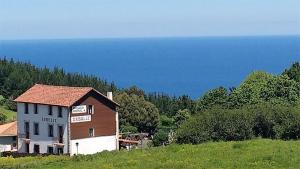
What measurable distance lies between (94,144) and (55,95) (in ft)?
17.4

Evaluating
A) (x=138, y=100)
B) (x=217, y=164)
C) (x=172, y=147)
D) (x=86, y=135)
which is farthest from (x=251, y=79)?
(x=217, y=164)

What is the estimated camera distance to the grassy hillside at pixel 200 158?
905 inches

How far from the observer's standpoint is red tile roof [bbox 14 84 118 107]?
51188mm

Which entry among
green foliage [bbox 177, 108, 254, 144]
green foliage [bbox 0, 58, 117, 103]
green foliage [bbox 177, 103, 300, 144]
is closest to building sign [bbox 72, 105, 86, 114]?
green foliage [bbox 177, 103, 300, 144]

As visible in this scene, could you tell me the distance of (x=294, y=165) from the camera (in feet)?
71.8

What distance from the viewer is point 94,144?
5247 centimetres

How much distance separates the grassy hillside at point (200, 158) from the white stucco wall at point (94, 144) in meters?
20.5

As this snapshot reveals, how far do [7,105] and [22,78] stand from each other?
12410mm

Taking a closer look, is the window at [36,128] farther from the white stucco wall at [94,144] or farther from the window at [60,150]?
the white stucco wall at [94,144]

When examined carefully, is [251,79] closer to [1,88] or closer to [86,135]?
[86,135]

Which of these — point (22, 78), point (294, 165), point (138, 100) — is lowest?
point (294, 165)

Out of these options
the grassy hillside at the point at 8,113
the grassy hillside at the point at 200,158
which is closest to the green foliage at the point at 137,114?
the grassy hillside at the point at 8,113

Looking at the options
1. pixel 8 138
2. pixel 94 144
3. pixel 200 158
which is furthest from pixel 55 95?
pixel 200 158

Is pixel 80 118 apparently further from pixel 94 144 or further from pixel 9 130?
pixel 9 130
